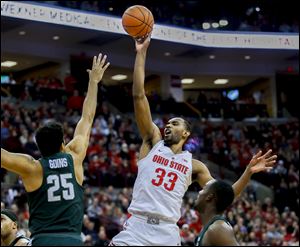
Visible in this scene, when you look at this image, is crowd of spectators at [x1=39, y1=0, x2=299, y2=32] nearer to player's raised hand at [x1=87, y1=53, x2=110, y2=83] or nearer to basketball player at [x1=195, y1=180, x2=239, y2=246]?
player's raised hand at [x1=87, y1=53, x2=110, y2=83]

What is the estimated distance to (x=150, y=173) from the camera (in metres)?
6.05

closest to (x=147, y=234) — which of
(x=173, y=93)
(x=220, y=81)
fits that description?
(x=173, y=93)

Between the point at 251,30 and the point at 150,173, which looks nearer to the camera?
the point at 150,173

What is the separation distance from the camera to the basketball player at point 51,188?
16.1 feet

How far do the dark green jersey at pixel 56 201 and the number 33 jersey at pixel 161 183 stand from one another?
0.98 meters

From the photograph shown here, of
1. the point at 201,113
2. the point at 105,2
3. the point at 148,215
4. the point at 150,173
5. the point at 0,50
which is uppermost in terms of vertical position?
the point at 105,2

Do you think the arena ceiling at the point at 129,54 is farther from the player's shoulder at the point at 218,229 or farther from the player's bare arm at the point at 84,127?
the player's shoulder at the point at 218,229

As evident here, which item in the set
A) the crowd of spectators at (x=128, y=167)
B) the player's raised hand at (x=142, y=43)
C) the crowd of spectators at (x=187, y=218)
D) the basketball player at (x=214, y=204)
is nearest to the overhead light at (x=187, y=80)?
the crowd of spectators at (x=128, y=167)

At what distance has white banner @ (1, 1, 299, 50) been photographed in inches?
883

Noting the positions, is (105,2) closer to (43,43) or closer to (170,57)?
(43,43)

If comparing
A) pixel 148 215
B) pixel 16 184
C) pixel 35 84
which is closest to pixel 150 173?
pixel 148 215

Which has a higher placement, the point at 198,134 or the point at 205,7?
the point at 205,7

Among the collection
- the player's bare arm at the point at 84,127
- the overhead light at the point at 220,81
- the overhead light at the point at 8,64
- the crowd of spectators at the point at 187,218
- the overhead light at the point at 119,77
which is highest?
the overhead light at the point at 8,64

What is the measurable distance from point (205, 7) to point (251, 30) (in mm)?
3361
